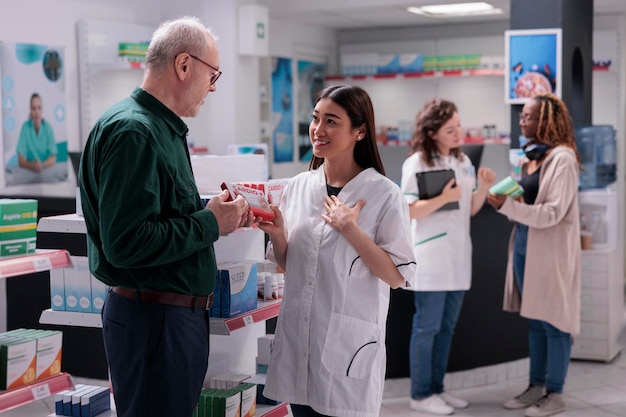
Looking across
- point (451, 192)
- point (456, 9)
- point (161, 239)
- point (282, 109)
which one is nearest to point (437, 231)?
point (451, 192)

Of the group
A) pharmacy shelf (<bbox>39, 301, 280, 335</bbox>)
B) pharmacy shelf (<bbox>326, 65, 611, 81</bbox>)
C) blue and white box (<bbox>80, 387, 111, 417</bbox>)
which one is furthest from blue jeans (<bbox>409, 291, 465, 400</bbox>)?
pharmacy shelf (<bbox>326, 65, 611, 81</bbox>)

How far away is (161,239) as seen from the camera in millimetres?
2270

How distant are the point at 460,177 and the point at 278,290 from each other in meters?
1.83

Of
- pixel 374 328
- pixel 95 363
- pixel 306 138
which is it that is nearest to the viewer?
pixel 374 328

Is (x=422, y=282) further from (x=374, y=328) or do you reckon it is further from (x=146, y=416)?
(x=146, y=416)

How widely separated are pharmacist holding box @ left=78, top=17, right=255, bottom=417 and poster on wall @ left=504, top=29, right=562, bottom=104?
157 inches

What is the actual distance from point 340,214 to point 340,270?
18cm

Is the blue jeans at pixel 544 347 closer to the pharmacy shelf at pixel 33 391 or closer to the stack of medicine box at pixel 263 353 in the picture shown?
the stack of medicine box at pixel 263 353

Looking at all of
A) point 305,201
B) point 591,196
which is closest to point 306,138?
point 591,196

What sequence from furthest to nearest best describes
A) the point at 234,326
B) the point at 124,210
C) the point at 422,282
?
the point at 422,282 → the point at 234,326 → the point at 124,210

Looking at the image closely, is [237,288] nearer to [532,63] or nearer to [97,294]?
[97,294]

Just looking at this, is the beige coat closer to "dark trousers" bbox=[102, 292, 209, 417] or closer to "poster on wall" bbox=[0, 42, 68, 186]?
"dark trousers" bbox=[102, 292, 209, 417]

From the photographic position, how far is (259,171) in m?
3.46

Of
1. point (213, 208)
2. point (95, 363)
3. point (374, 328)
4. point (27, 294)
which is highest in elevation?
point (213, 208)
